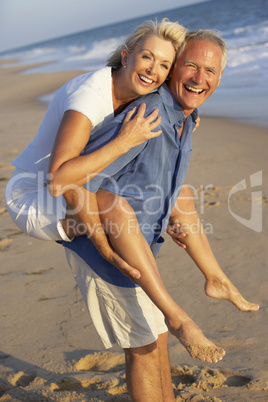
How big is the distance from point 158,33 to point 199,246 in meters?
1.22

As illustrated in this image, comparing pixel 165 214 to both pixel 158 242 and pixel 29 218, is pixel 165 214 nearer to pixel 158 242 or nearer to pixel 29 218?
pixel 158 242

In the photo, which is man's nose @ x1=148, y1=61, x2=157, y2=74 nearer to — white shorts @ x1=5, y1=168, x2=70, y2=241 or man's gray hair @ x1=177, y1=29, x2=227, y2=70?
man's gray hair @ x1=177, y1=29, x2=227, y2=70

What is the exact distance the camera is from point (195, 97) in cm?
246

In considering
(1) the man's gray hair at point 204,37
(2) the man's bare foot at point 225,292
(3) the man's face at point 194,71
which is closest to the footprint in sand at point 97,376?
(2) the man's bare foot at point 225,292

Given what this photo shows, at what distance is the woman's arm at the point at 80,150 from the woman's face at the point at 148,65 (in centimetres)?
29

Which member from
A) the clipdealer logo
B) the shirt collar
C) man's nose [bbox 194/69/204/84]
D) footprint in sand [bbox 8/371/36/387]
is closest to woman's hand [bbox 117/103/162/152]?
the shirt collar

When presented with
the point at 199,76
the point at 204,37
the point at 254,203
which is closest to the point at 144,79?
the point at 199,76

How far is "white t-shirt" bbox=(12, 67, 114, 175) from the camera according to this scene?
2197mm

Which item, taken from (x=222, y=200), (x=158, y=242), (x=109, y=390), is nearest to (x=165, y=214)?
(x=158, y=242)

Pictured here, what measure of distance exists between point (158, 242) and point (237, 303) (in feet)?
2.36

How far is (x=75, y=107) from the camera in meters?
2.16

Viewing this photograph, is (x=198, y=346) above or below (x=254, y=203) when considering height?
below

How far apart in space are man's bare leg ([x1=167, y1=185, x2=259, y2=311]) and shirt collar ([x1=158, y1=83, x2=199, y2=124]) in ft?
1.65

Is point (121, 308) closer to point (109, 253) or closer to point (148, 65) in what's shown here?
point (109, 253)
